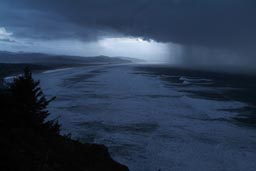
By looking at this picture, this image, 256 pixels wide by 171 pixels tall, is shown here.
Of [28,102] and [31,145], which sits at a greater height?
[28,102]

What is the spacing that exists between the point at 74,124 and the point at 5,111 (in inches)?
563

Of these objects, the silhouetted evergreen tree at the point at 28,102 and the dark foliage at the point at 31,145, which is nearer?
the dark foliage at the point at 31,145

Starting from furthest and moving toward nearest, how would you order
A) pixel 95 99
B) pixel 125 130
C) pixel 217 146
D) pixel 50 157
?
pixel 95 99
pixel 125 130
pixel 217 146
pixel 50 157

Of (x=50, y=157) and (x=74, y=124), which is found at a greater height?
(x=50, y=157)

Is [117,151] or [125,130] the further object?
[125,130]

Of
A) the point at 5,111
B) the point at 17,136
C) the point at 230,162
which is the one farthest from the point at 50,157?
the point at 230,162

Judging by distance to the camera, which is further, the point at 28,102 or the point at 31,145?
the point at 28,102

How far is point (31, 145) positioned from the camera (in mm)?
12172

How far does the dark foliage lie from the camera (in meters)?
9.99

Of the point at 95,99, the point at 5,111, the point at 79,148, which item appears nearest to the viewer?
the point at 5,111

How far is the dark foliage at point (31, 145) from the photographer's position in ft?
Answer: 32.8

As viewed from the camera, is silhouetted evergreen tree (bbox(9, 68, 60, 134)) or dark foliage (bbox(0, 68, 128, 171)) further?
silhouetted evergreen tree (bbox(9, 68, 60, 134))

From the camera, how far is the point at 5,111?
13.2 meters

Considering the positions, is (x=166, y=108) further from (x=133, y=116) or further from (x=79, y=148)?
(x=79, y=148)
